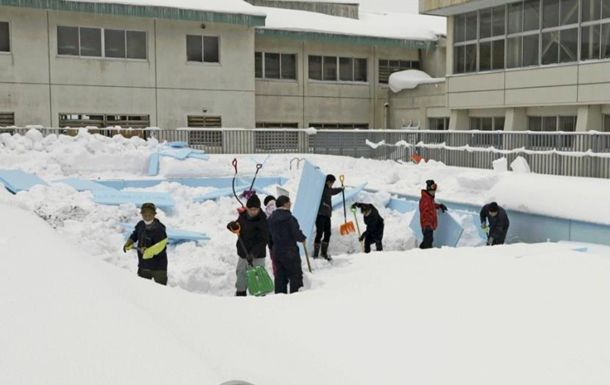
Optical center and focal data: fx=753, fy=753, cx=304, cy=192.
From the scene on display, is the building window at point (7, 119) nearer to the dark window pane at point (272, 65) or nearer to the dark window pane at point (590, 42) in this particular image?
the dark window pane at point (272, 65)

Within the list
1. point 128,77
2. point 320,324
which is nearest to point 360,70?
point 128,77

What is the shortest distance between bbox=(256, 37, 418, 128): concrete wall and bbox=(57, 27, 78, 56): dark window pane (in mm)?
8352

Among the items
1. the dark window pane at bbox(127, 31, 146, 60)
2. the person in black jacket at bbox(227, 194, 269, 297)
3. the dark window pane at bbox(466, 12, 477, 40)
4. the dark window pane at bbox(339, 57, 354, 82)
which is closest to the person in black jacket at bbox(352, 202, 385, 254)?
the person in black jacket at bbox(227, 194, 269, 297)

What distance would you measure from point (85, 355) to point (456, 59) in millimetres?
26447

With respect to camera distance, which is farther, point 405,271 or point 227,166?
point 227,166

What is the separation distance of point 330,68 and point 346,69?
35.9 inches

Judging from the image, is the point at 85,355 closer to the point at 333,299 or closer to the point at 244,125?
the point at 333,299

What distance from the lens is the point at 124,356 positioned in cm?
397

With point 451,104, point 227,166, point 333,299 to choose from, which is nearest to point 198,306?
point 333,299

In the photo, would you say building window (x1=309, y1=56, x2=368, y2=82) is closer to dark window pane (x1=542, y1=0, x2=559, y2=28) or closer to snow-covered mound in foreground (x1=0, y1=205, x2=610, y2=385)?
dark window pane (x1=542, y1=0, x2=559, y2=28)

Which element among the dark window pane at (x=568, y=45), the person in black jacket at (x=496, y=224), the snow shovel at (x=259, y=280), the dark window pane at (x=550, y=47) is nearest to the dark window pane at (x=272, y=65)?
the dark window pane at (x=550, y=47)

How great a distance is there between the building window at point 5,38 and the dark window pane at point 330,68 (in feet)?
46.6

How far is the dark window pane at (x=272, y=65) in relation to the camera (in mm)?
34125

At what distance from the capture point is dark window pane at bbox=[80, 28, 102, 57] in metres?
28.5
